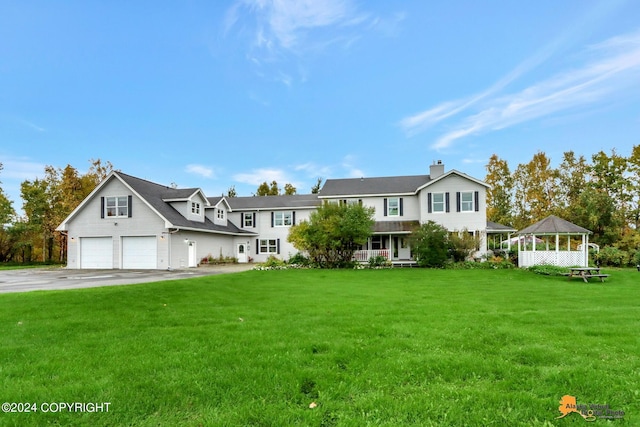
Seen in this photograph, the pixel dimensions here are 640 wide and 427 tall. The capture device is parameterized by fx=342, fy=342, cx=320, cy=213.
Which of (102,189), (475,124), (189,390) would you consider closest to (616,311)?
(189,390)

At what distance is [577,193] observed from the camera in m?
33.8

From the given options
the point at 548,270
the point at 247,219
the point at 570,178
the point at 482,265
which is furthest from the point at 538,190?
the point at 247,219

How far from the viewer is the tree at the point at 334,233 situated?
22672 millimetres

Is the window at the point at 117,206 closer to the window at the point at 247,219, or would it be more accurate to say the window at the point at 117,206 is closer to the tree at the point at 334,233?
the window at the point at 247,219

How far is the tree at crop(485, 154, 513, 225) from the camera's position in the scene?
3738 cm

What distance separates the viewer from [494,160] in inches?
1505

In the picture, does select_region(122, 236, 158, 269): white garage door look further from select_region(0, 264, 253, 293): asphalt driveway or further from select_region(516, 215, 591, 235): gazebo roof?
select_region(516, 215, 591, 235): gazebo roof

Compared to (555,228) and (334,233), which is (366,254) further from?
(555,228)

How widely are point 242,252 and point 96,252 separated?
11568 millimetres

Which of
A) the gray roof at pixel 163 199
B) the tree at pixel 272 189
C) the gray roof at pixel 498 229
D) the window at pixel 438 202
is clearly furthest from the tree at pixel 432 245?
the tree at pixel 272 189

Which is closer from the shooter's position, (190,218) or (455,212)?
(455,212)

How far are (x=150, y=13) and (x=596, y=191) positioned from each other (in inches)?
1362

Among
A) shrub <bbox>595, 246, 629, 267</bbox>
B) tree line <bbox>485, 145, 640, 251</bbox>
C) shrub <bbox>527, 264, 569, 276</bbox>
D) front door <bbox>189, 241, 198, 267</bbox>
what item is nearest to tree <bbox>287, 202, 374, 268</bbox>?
front door <bbox>189, 241, 198, 267</bbox>

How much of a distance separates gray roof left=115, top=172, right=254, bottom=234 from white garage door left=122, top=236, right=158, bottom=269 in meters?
2.01
